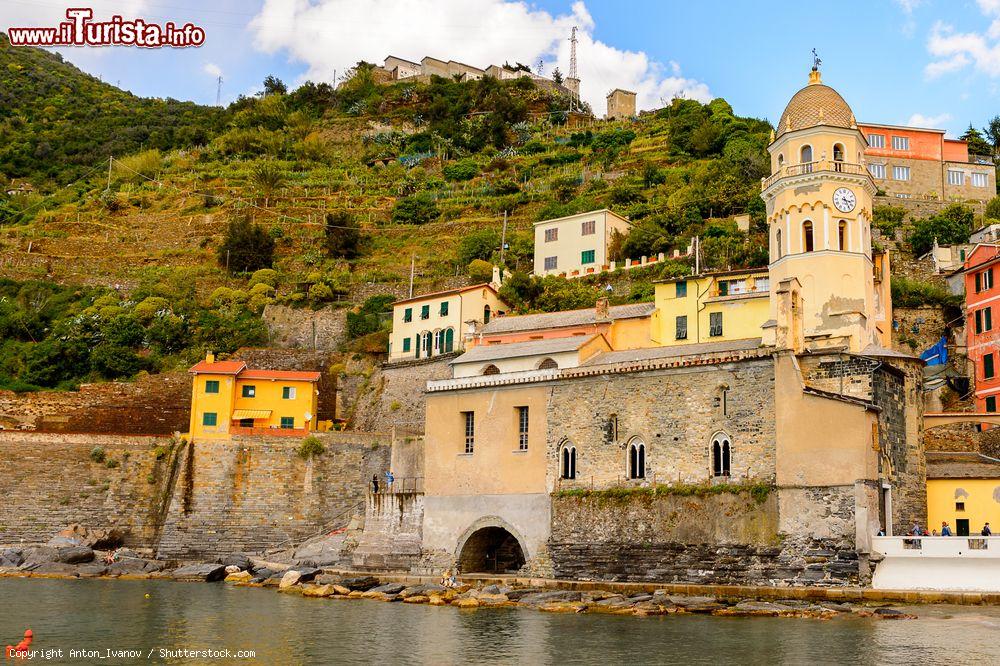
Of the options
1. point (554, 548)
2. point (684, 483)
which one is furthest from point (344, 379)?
point (684, 483)

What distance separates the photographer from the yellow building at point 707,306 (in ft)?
138

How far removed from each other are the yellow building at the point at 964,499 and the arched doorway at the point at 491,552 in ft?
45.2

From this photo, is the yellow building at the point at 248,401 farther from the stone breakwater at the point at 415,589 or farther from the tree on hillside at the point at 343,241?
the tree on hillside at the point at 343,241

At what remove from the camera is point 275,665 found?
20406mm

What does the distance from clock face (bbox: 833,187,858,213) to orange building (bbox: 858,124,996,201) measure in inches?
1173

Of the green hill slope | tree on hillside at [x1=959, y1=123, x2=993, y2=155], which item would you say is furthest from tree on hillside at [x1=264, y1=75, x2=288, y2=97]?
tree on hillside at [x1=959, y1=123, x2=993, y2=155]

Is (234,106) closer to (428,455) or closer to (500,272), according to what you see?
(500,272)

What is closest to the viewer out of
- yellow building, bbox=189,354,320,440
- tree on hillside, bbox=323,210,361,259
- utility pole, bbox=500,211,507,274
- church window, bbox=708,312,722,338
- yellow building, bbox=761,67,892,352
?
yellow building, bbox=761,67,892,352

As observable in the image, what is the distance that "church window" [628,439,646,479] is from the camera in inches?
1275

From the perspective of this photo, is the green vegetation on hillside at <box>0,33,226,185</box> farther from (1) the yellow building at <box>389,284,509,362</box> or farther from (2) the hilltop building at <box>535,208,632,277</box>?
(1) the yellow building at <box>389,284,509,362</box>

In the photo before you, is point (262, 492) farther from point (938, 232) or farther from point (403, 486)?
point (938, 232)

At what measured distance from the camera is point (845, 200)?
36.2 m

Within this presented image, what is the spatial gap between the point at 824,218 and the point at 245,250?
41.5 metres

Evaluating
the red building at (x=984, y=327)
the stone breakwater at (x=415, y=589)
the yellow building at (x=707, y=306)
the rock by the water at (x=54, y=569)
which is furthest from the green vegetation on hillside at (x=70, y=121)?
the red building at (x=984, y=327)
